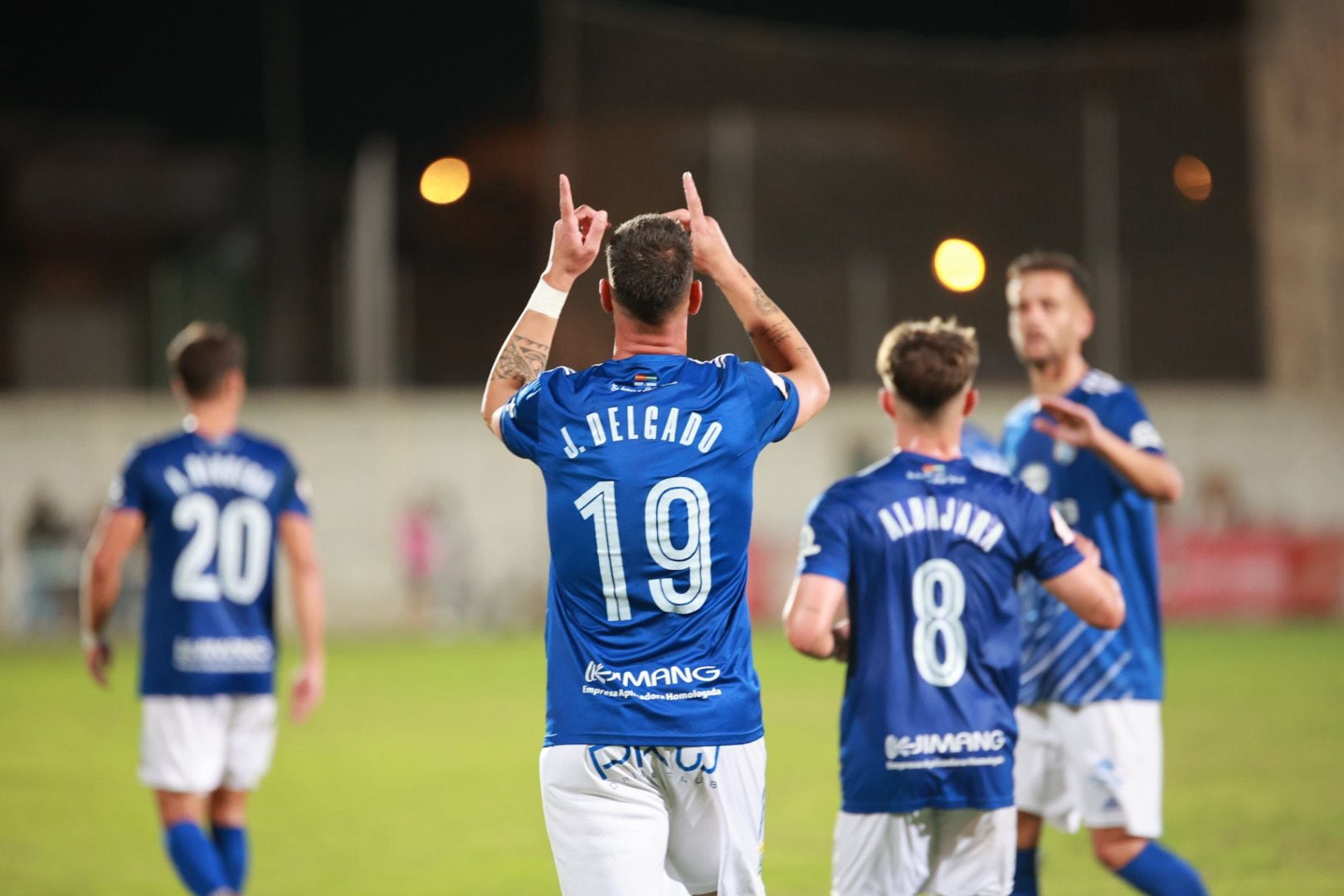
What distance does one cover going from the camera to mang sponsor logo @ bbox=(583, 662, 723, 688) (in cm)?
374

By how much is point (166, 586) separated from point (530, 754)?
5604mm

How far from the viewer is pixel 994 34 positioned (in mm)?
42469

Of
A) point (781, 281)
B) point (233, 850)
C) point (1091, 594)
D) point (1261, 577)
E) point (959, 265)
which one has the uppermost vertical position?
point (959, 265)

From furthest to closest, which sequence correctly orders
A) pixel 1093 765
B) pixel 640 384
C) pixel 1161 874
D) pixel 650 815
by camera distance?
1. pixel 1093 765
2. pixel 1161 874
3. pixel 640 384
4. pixel 650 815

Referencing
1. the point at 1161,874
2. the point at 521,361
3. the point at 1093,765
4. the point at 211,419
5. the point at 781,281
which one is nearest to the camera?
the point at 521,361

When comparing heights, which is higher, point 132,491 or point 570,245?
point 570,245

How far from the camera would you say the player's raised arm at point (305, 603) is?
636 centimetres

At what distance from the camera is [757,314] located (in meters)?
4.15

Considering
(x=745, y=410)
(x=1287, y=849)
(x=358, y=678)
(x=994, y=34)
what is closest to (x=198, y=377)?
(x=745, y=410)

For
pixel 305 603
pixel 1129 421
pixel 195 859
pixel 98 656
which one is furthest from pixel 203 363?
pixel 1129 421

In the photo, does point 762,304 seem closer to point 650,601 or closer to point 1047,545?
point 650,601

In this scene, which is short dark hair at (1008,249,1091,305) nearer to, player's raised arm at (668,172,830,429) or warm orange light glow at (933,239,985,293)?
player's raised arm at (668,172,830,429)

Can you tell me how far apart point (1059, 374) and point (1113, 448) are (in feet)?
2.38

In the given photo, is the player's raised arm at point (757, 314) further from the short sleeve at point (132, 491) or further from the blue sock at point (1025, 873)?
the short sleeve at point (132, 491)
